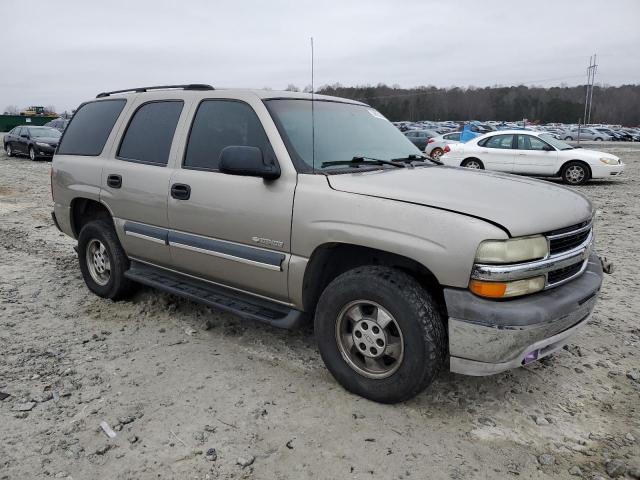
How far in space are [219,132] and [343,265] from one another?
1.39m

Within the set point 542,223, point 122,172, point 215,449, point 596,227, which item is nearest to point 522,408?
point 542,223

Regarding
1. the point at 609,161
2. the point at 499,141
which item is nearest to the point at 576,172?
the point at 609,161

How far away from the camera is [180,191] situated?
3973 millimetres

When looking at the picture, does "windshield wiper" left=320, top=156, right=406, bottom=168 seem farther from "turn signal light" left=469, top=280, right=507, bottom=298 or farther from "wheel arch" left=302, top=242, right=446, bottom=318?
"turn signal light" left=469, top=280, right=507, bottom=298

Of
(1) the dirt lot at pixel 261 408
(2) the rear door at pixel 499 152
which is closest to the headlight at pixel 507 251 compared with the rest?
(1) the dirt lot at pixel 261 408

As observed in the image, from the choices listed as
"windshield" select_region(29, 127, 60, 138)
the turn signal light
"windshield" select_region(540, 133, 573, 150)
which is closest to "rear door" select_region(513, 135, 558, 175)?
"windshield" select_region(540, 133, 573, 150)

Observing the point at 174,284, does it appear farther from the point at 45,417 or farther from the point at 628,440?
the point at 628,440

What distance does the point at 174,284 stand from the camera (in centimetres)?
423

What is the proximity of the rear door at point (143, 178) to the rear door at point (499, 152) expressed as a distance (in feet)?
39.5

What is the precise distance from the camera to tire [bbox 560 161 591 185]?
1396cm

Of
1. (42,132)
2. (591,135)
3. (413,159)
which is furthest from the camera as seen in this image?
(591,135)

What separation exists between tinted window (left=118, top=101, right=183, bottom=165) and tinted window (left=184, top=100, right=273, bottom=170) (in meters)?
0.28

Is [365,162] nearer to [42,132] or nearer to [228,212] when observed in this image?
[228,212]

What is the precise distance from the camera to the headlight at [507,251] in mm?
2676
